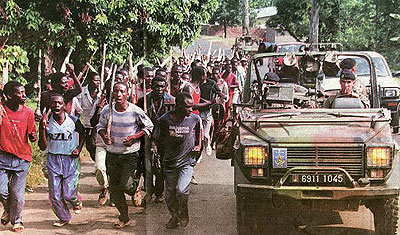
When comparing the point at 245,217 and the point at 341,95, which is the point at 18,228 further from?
the point at 341,95

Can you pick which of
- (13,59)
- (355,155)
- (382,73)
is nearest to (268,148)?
(355,155)

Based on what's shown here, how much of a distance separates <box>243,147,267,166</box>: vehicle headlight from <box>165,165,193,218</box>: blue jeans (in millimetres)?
1000

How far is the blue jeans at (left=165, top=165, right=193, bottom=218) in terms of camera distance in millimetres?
6609

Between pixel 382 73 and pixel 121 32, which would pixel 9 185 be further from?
pixel 382 73

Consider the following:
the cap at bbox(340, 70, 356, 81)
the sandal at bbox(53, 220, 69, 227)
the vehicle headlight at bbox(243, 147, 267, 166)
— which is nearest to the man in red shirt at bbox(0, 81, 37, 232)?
the sandal at bbox(53, 220, 69, 227)

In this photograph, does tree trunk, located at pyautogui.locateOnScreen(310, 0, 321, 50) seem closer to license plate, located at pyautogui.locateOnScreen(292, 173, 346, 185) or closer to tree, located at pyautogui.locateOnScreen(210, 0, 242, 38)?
license plate, located at pyautogui.locateOnScreen(292, 173, 346, 185)

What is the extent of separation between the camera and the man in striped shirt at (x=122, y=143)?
6781mm

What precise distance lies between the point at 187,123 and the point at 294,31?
37.1m

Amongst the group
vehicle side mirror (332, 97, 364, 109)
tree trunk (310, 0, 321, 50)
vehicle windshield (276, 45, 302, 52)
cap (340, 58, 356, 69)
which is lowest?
vehicle side mirror (332, 97, 364, 109)

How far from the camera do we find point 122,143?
6.81m

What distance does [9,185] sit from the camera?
6793 mm

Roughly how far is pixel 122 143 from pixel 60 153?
68cm

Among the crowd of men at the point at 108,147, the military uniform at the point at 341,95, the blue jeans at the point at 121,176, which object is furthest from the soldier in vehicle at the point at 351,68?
the blue jeans at the point at 121,176

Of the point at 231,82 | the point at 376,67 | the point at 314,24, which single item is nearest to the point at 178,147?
the point at 231,82
